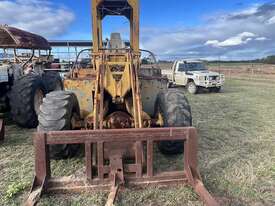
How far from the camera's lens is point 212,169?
4.78 meters

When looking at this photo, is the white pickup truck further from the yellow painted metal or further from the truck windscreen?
the yellow painted metal

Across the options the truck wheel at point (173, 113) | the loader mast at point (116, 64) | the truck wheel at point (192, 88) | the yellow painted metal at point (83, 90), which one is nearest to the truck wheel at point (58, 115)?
the yellow painted metal at point (83, 90)

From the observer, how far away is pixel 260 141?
6.44 m

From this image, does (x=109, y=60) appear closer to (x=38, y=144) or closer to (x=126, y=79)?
(x=126, y=79)

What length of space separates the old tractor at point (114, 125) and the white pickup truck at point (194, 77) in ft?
35.0

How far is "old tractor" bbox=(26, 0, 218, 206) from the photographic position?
3.87 metres

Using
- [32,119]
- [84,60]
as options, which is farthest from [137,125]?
[32,119]

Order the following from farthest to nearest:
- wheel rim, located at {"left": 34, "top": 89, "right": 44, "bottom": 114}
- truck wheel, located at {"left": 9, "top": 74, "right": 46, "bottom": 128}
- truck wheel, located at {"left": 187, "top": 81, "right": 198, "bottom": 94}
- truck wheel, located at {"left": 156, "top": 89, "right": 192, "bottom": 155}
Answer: truck wheel, located at {"left": 187, "top": 81, "right": 198, "bottom": 94} < wheel rim, located at {"left": 34, "top": 89, "right": 44, "bottom": 114} < truck wheel, located at {"left": 9, "top": 74, "right": 46, "bottom": 128} < truck wheel, located at {"left": 156, "top": 89, "right": 192, "bottom": 155}

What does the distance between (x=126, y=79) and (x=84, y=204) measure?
1878 mm

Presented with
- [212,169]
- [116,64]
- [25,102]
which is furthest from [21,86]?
[212,169]

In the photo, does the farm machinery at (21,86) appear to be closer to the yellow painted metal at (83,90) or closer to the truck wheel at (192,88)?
the yellow painted metal at (83,90)

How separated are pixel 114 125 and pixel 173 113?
0.90 metres

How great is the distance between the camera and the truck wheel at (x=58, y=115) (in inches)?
174

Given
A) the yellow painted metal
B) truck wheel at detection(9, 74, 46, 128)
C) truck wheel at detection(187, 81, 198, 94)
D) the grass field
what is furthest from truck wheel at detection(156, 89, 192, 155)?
truck wheel at detection(187, 81, 198, 94)
